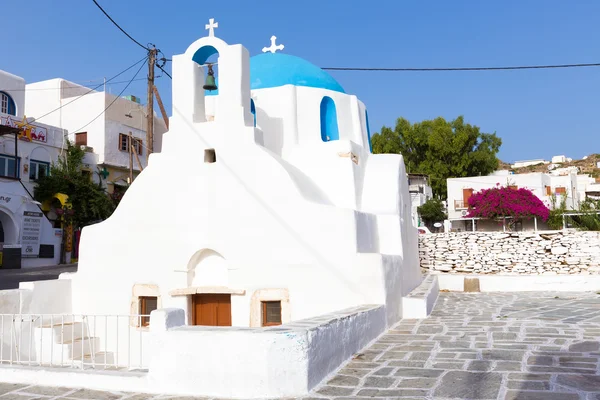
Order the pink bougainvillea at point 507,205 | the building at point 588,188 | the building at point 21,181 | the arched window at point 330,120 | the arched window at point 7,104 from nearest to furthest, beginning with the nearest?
1. the arched window at point 330,120
2. the building at point 21,181
3. the arched window at point 7,104
4. the pink bougainvillea at point 507,205
5. the building at point 588,188

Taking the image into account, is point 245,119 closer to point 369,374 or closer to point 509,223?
point 369,374

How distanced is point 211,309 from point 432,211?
26.0m

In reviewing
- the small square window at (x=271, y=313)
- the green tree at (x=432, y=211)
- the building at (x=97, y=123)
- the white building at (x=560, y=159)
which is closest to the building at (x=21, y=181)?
the building at (x=97, y=123)

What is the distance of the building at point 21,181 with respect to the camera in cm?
1975

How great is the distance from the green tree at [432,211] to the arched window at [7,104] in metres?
22.1

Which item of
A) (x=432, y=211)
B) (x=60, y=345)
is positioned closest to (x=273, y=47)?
(x=60, y=345)

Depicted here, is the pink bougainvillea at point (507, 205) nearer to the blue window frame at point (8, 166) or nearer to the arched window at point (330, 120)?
the arched window at point (330, 120)

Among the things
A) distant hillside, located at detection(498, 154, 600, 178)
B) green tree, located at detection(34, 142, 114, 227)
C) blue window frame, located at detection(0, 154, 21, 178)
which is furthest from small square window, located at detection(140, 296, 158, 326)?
distant hillside, located at detection(498, 154, 600, 178)

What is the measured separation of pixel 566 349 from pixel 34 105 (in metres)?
25.9

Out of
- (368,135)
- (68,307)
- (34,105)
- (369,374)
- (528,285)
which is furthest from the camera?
(34,105)

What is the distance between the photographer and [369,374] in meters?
4.89

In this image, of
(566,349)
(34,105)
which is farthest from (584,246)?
(34,105)

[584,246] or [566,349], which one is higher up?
[584,246]

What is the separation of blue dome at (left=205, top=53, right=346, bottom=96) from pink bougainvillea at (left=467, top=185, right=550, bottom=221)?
16.5m
